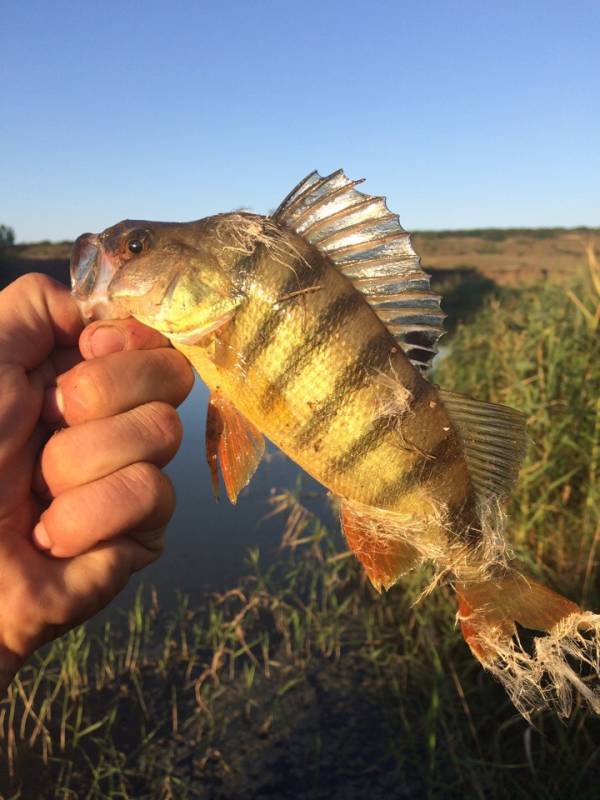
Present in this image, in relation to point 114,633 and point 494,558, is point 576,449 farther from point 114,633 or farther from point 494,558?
point 114,633

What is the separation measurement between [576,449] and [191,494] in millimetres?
6006

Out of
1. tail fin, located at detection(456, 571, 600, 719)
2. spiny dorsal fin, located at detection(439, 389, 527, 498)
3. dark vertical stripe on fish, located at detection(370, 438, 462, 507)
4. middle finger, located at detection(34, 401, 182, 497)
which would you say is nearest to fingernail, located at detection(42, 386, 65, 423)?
middle finger, located at detection(34, 401, 182, 497)

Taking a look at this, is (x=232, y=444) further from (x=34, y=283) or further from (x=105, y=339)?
(x=34, y=283)

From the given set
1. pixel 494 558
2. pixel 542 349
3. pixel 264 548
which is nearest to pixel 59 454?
pixel 494 558

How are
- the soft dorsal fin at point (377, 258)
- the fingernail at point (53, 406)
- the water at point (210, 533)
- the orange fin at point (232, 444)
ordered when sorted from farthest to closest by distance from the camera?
the water at point (210, 533) < the fingernail at point (53, 406) < the orange fin at point (232, 444) < the soft dorsal fin at point (377, 258)

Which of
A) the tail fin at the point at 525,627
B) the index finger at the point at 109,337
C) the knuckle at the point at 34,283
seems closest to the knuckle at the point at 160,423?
the index finger at the point at 109,337

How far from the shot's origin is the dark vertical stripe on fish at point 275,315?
1.86m

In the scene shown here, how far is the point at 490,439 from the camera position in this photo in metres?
2.01

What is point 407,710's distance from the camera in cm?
513

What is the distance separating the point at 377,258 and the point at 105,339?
38.2 inches

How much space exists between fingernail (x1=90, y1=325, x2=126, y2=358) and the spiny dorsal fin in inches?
45.4

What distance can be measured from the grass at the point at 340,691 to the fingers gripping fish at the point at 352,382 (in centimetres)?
237

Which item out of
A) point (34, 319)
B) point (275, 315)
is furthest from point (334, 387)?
point (34, 319)

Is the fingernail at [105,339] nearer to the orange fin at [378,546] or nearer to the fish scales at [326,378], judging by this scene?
the fish scales at [326,378]
